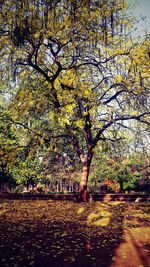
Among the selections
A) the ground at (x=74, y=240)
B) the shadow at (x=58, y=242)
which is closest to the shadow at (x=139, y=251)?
the ground at (x=74, y=240)

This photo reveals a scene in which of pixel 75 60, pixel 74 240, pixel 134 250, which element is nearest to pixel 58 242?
pixel 74 240

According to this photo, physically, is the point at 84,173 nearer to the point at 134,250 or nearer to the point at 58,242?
the point at 58,242

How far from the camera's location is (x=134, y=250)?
645 cm

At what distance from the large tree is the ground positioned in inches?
191

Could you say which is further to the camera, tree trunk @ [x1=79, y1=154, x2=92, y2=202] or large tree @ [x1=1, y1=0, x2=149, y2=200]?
tree trunk @ [x1=79, y1=154, x2=92, y2=202]

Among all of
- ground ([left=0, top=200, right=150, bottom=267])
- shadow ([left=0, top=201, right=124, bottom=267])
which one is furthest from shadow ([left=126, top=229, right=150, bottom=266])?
shadow ([left=0, top=201, right=124, bottom=267])

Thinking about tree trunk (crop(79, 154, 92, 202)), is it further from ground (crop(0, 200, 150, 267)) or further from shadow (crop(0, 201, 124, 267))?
shadow (crop(0, 201, 124, 267))

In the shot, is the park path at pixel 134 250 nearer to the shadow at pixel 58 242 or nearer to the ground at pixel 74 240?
the ground at pixel 74 240

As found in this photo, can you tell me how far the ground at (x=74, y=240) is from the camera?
561 centimetres

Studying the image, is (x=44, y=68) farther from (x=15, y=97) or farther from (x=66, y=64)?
(x=15, y=97)

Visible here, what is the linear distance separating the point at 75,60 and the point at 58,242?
8607mm

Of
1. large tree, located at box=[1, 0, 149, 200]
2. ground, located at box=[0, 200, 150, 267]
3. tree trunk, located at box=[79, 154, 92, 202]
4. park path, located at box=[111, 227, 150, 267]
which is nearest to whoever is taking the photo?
park path, located at box=[111, 227, 150, 267]

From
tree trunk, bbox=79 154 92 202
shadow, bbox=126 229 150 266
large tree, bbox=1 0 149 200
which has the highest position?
large tree, bbox=1 0 149 200

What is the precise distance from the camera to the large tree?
417 inches
